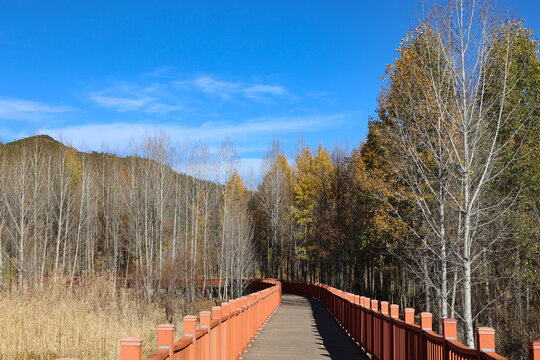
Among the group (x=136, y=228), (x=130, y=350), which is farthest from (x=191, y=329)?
(x=136, y=228)

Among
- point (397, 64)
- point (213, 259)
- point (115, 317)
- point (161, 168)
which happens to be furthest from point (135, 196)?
point (115, 317)

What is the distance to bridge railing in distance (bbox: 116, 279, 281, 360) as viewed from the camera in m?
4.81

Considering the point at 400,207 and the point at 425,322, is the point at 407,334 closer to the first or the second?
the point at 425,322

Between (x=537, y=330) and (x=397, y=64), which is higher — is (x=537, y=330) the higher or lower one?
the lower one

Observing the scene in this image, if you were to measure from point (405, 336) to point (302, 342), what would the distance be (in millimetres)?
6971

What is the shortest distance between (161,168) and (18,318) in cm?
3172

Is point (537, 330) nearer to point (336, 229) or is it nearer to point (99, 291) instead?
point (99, 291)

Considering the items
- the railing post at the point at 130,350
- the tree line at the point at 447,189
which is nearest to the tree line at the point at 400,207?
A: the tree line at the point at 447,189

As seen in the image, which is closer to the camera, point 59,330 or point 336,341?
point 59,330

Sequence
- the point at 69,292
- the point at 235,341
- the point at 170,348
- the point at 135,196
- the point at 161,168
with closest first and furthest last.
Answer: the point at 170,348, the point at 235,341, the point at 69,292, the point at 161,168, the point at 135,196

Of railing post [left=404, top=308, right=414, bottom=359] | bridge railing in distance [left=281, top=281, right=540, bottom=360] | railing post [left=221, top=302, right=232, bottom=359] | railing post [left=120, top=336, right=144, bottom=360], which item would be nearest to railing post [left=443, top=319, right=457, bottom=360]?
bridge railing in distance [left=281, top=281, right=540, bottom=360]

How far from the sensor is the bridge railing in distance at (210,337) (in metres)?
4.81

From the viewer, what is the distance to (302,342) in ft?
49.9

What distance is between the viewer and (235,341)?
36.4ft
